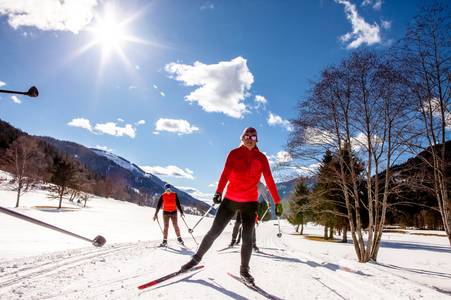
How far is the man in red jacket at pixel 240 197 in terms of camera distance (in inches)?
182

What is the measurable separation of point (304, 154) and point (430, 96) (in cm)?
539

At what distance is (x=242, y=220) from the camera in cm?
468

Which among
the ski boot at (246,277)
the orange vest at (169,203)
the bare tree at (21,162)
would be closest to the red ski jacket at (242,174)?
the ski boot at (246,277)

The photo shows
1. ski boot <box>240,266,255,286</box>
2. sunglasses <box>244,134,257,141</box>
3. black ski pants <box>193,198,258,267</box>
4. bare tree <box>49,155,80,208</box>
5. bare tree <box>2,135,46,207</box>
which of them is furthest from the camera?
bare tree <box>49,155,80,208</box>

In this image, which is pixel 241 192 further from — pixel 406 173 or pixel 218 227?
pixel 406 173

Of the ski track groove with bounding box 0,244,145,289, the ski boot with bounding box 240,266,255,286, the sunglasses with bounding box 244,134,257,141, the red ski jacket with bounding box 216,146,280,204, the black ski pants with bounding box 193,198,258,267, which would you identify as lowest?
the ski track groove with bounding box 0,244,145,289

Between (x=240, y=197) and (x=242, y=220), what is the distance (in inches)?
14.7

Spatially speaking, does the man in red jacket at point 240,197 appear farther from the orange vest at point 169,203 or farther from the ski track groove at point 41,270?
the orange vest at point 169,203

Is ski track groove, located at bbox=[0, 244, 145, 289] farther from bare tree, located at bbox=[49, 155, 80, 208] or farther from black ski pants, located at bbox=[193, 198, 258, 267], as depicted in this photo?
bare tree, located at bbox=[49, 155, 80, 208]

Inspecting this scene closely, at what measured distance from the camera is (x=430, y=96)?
34.3ft

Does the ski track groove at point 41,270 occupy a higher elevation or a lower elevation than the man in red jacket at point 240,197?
lower

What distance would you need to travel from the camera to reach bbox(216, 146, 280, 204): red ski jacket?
4.64m

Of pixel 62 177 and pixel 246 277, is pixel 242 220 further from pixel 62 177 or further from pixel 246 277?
pixel 62 177

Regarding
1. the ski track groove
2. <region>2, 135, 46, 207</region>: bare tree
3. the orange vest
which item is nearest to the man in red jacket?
the ski track groove
